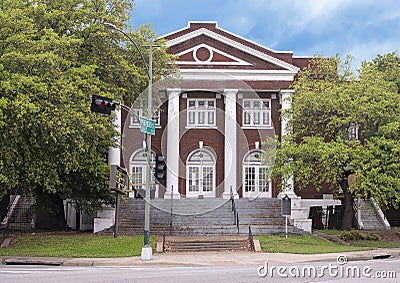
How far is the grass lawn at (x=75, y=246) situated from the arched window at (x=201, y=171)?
14.1 metres

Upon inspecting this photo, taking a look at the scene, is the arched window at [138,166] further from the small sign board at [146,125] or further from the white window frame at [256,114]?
the small sign board at [146,125]

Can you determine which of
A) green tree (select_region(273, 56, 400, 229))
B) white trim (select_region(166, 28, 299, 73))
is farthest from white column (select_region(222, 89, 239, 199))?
green tree (select_region(273, 56, 400, 229))

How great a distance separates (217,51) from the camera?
43.7 meters

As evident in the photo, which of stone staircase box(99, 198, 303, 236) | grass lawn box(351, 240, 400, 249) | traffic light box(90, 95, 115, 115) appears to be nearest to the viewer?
traffic light box(90, 95, 115, 115)

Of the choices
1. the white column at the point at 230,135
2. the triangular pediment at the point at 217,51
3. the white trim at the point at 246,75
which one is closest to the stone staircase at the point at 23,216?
the white column at the point at 230,135

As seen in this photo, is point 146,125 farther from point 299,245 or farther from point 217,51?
point 217,51

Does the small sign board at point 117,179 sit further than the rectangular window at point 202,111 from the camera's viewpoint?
No

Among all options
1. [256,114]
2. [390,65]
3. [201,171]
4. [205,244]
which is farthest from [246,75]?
[205,244]

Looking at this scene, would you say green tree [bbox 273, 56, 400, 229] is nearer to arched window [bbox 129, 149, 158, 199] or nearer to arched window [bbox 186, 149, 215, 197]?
arched window [bbox 186, 149, 215, 197]

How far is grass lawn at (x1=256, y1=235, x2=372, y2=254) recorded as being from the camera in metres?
27.4

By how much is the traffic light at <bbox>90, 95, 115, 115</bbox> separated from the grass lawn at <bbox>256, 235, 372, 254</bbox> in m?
10.2

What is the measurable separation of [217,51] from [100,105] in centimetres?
2306

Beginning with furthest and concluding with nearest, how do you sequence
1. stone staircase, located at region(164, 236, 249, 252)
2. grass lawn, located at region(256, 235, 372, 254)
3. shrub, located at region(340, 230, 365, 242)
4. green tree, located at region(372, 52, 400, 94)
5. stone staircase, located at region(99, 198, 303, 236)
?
green tree, located at region(372, 52, 400, 94) < stone staircase, located at region(99, 198, 303, 236) < shrub, located at region(340, 230, 365, 242) < stone staircase, located at region(164, 236, 249, 252) < grass lawn, located at region(256, 235, 372, 254)

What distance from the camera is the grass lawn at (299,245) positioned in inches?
1078
